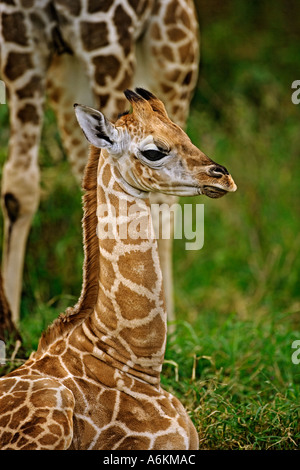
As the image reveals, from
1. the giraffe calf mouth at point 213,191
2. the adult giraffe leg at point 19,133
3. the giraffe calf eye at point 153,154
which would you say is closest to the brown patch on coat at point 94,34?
the adult giraffe leg at point 19,133

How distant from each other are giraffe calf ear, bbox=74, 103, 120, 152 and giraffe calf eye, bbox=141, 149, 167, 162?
0.16 metres

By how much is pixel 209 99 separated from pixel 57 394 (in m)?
6.89

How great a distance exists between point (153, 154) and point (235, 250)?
162 inches

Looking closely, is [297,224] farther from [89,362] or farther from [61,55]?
[89,362]

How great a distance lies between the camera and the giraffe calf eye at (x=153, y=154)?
3.56m

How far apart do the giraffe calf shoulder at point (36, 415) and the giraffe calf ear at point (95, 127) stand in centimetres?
101

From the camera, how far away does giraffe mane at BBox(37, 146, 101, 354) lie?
375cm

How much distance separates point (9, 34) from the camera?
519 centimetres

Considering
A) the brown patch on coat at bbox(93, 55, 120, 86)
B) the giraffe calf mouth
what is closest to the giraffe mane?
the giraffe calf mouth

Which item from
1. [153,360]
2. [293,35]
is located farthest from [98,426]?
[293,35]

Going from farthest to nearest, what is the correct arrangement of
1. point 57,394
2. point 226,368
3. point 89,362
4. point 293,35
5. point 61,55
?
point 293,35 → point 61,55 → point 226,368 → point 89,362 → point 57,394

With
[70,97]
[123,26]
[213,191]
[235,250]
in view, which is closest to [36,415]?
[213,191]

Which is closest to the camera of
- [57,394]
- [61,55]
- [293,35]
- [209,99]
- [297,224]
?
[57,394]

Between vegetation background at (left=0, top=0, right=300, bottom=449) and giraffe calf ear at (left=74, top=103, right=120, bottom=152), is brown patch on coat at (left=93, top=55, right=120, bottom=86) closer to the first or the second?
vegetation background at (left=0, top=0, right=300, bottom=449)
